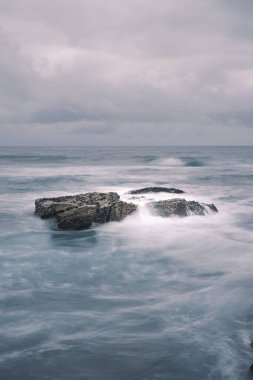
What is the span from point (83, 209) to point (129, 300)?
7877 millimetres

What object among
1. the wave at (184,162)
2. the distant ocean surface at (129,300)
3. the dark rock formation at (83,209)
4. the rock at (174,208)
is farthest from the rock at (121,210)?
the wave at (184,162)

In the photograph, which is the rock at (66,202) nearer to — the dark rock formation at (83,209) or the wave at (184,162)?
the dark rock formation at (83,209)

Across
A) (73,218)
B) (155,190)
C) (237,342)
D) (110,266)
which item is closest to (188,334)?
(237,342)

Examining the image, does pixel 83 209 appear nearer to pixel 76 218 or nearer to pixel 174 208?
pixel 76 218

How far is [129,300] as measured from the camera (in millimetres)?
10414

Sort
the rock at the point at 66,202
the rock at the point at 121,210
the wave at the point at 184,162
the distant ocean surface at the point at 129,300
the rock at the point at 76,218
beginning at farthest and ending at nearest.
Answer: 1. the wave at the point at 184,162
2. the rock at the point at 121,210
3. the rock at the point at 66,202
4. the rock at the point at 76,218
5. the distant ocean surface at the point at 129,300

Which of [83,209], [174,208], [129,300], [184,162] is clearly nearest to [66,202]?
[83,209]

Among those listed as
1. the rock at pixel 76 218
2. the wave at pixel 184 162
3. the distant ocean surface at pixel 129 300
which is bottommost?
the distant ocean surface at pixel 129 300

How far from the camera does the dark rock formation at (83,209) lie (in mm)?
17609

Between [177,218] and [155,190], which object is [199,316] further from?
[155,190]

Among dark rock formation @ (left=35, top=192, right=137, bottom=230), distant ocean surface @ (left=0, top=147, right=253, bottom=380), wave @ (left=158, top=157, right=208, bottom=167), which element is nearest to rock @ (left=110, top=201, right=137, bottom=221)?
dark rock formation @ (left=35, top=192, right=137, bottom=230)

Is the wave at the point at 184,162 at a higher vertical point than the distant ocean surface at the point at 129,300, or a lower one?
higher

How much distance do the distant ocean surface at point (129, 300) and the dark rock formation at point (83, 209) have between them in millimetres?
506

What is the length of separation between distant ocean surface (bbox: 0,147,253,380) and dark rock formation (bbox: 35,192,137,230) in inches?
19.9
